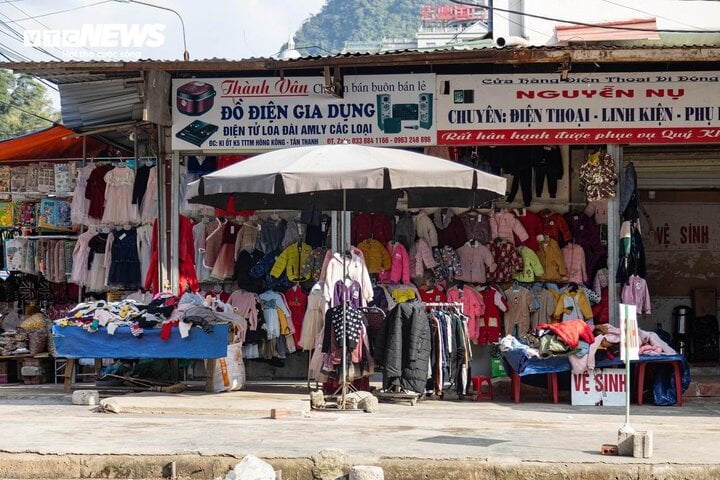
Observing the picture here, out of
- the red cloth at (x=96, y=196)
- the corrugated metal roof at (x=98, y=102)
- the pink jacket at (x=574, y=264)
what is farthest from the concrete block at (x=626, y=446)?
the red cloth at (x=96, y=196)

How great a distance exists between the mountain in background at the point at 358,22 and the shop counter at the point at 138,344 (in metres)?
132

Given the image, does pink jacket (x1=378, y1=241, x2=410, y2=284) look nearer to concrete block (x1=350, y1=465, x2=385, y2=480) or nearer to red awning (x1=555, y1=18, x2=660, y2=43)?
red awning (x1=555, y1=18, x2=660, y2=43)

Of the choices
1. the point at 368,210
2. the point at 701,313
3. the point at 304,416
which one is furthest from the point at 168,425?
the point at 701,313

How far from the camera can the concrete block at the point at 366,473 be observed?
340 inches

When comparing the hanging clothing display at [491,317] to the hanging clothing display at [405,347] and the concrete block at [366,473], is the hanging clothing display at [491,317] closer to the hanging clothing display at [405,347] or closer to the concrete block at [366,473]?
the hanging clothing display at [405,347]

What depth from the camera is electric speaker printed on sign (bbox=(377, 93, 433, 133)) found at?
49.2 feet

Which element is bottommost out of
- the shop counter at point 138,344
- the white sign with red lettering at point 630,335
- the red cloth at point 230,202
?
the shop counter at point 138,344

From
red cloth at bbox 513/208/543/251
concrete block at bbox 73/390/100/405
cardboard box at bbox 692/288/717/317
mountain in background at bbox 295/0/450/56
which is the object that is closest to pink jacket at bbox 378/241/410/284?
red cloth at bbox 513/208/543/251

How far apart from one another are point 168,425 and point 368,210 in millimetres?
4041

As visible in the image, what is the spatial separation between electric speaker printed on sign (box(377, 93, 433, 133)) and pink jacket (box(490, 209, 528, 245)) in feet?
5.54

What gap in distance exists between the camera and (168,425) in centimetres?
1123

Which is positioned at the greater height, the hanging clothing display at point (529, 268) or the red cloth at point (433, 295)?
the hanging clothing display at point (529, 268)

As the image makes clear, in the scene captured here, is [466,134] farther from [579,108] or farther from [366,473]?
[366,473]

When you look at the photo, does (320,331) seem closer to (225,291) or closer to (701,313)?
(225,291)
